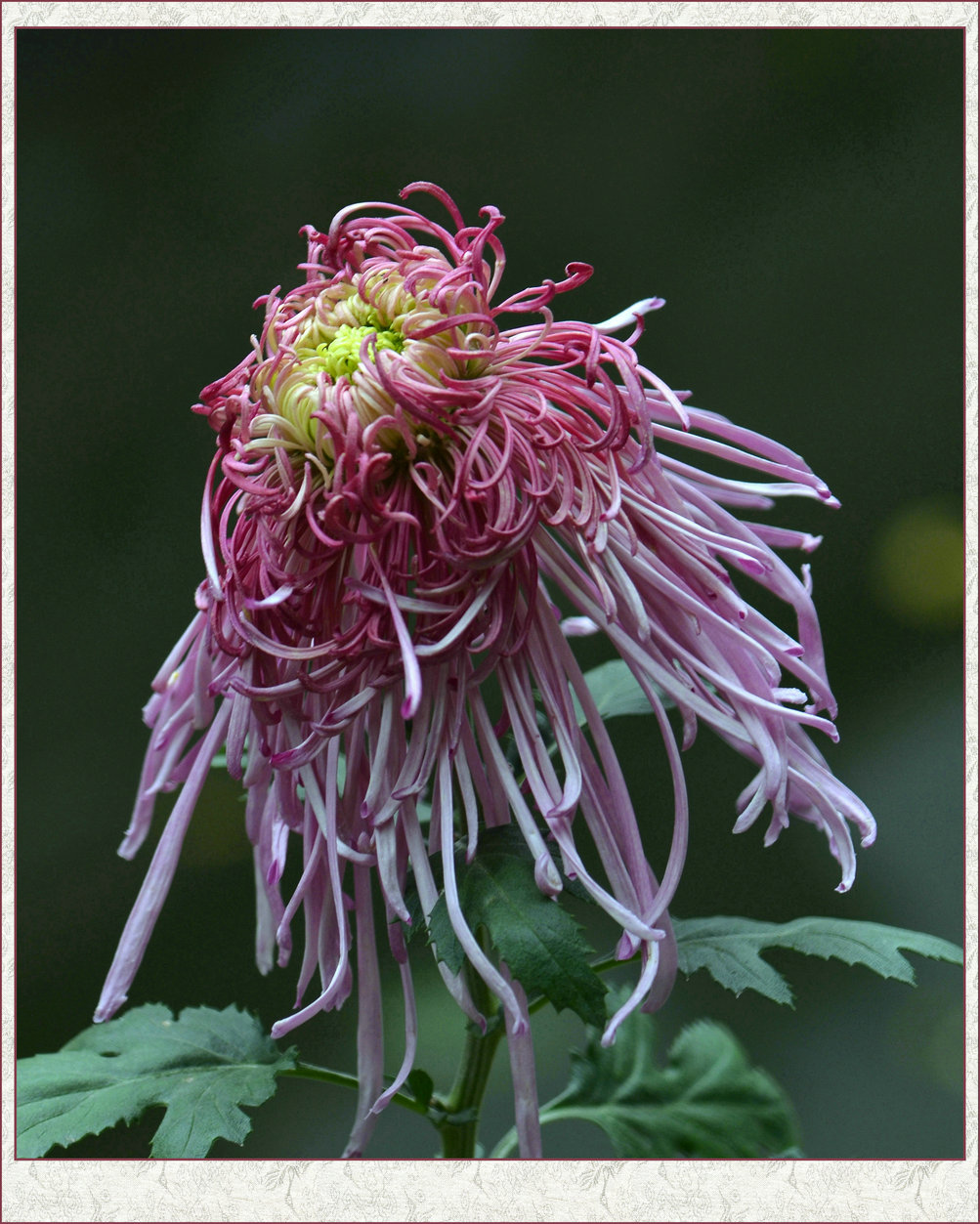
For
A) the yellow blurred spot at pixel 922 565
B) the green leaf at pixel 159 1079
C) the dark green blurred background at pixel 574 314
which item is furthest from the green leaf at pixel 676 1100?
the yellow blurred spot at pixel 922 565

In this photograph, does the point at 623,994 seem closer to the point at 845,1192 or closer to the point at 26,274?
the point at 845,1192

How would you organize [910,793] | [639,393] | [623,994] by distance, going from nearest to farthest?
[639,393] → [623,994] → [910,793]

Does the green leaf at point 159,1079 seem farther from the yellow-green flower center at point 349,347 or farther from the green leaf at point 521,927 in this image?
the yellow-green flower center at point 349,347

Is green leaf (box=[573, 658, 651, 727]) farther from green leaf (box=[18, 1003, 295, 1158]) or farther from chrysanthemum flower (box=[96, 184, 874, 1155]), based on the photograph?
green leaf (box=[18, 1003, 295, 1158])

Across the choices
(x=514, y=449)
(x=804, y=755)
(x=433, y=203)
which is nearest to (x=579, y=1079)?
(x=804, y=755)

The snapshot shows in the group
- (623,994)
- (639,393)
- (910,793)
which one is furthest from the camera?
(910,793)

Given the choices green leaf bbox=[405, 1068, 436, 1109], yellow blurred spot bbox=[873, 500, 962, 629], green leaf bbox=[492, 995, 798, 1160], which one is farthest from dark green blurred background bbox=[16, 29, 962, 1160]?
green leaf bbox=[405, 1068, 436, 1109]
